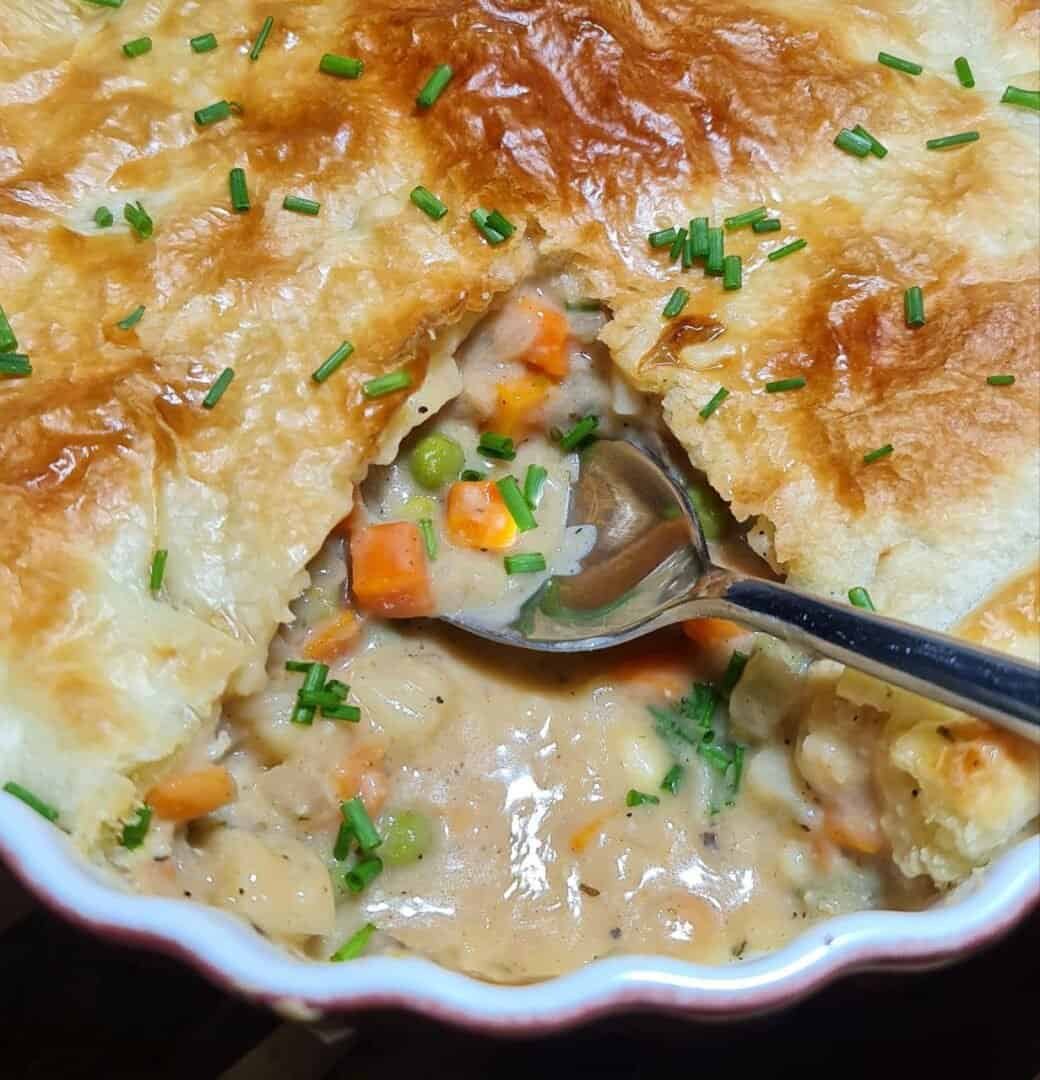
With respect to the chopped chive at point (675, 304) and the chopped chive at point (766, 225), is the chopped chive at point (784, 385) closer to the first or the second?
the chopped chive at point (675, 304)

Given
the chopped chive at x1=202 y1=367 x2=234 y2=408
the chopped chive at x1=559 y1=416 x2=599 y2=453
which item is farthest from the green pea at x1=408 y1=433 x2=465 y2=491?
the chopped chive at x1=202 y1=367 x2=234 y2=408

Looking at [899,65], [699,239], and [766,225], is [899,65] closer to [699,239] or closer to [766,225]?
[766,225]

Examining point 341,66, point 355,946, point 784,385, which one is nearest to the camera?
point 355,946

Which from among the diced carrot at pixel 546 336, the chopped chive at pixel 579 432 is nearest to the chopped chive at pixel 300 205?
the diced carrot at pixel 546 336

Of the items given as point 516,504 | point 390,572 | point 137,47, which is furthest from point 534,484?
point 137,47

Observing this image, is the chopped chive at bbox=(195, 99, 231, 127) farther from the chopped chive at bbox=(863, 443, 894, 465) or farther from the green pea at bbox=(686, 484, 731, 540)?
the chopped chive at bbox=(863, 443, 894, 465)
